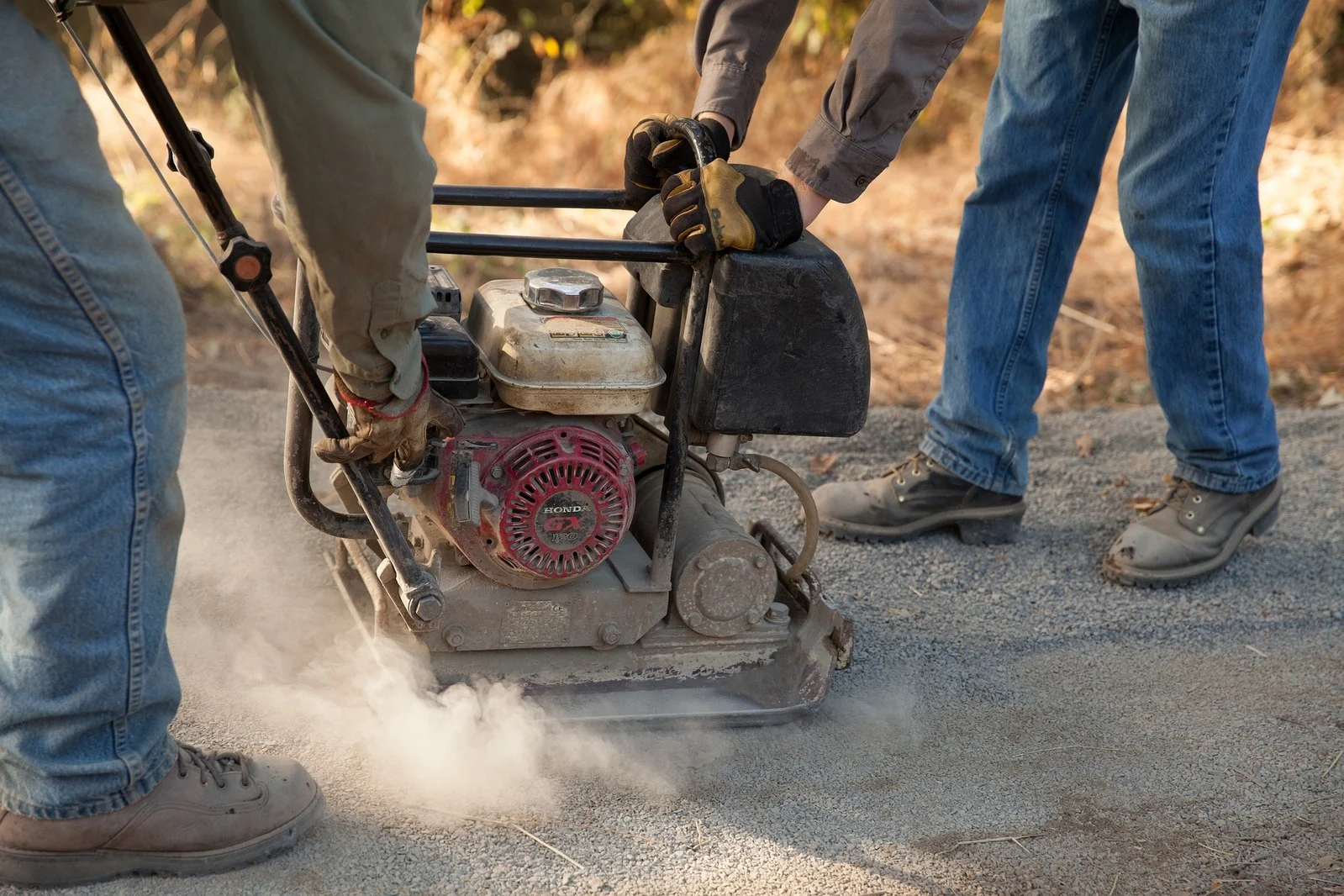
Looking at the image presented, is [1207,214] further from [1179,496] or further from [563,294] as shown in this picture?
[563,294]

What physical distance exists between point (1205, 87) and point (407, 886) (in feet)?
7.87

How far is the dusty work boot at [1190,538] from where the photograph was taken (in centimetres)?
336

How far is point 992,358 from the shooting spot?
340 centimetres

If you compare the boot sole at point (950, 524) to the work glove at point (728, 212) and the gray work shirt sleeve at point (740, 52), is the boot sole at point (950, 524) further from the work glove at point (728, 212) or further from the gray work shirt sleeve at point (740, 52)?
the work glove at point (728, 212)

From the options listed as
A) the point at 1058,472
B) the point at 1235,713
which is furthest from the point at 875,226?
the point at 1235,713

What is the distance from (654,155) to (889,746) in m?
1.29

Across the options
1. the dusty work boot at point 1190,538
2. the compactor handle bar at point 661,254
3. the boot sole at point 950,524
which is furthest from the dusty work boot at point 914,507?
the compactor handle bar at point 661,254

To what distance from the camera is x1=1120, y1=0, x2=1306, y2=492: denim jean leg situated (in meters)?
2.92

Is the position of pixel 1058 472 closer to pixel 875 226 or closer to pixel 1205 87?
pixel 1205 87

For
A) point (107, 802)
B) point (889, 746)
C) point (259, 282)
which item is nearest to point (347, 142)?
point (259, 282)

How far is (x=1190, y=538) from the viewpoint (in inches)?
133

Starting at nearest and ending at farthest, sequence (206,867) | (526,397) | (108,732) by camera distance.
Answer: (108,732) < (206,867) < (526,397)

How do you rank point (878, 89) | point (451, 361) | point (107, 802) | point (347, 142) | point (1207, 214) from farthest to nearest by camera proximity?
point (1207, 214)
point (878, 89)
point (451, 361)
point (107, 802)
point (347, 142)

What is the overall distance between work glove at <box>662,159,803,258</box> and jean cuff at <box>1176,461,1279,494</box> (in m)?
1.67
